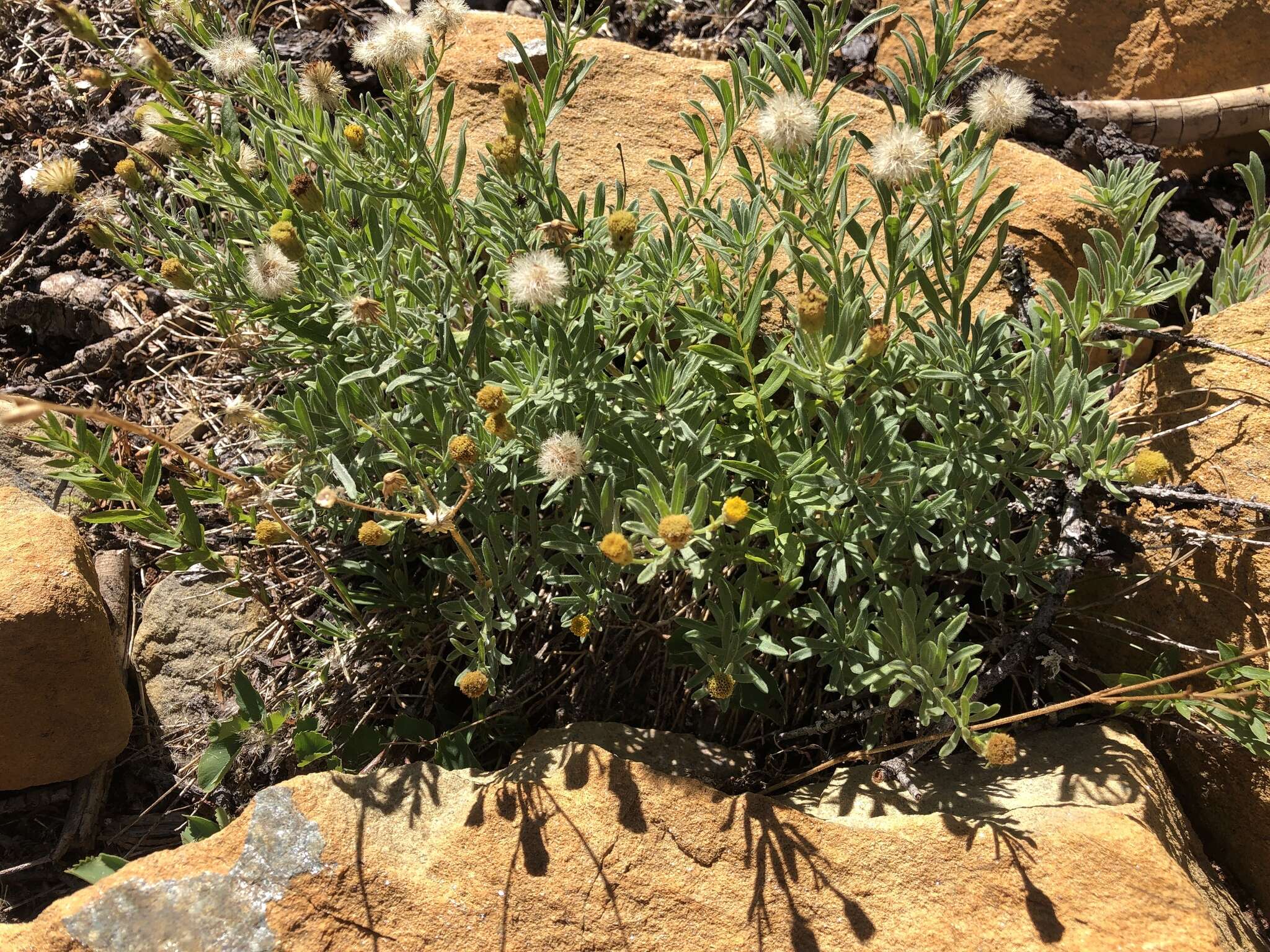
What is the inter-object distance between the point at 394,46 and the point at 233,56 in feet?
1.94

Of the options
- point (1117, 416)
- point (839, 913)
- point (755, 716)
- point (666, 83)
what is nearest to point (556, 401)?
point (755, 716)

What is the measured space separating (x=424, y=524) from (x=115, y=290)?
303 cm

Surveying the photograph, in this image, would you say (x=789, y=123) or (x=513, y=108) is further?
(x=513, y=108)

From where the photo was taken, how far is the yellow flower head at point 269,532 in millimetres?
2779

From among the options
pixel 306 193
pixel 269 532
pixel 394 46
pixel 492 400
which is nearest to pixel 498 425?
pixel 492 400

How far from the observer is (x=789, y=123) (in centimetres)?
251

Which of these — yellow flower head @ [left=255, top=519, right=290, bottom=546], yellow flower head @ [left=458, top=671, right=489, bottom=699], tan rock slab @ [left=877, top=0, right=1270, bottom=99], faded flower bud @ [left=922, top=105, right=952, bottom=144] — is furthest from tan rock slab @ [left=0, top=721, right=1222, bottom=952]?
tan rock slab @ [left=877, top=0, right=1270, bottom=99]

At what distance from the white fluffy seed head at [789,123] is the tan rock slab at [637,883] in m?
1.70

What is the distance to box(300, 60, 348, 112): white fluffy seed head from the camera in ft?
9.71

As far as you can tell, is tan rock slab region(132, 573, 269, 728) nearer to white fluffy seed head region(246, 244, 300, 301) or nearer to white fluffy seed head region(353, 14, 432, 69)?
white fluffy seed head region(246, 244, 300, 301)

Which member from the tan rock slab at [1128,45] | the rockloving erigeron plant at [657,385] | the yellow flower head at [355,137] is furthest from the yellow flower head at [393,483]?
the tan rock slab at [1128,45]

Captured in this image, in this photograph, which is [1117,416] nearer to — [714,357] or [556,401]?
[714,357]

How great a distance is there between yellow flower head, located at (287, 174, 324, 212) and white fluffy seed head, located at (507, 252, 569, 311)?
622 millimetres

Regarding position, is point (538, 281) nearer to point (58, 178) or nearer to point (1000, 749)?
point (1000, 749)
